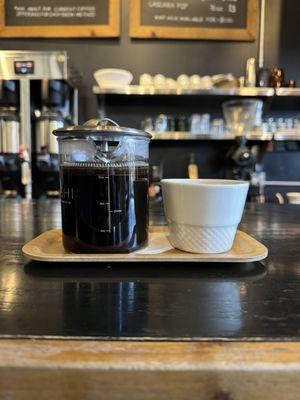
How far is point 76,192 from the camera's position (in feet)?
1.41

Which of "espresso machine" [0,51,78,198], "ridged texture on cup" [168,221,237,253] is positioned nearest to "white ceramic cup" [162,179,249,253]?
"ridged texture on cup" [168,221,237,253]

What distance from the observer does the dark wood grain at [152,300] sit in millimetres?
263

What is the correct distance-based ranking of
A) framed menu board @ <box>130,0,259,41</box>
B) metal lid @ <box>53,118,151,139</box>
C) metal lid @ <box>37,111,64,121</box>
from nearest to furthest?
1. metal lid @ <box>53,118,151,139</box>
2. metal lid @ <box>37,111,64,121</box>
3. framed menu board @ <box>130,0,259,41</box>

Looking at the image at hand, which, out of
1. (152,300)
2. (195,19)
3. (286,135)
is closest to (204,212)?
(152,300)

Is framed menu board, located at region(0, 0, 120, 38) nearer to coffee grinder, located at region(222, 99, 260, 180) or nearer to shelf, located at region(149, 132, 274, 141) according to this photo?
shelf, located at region(149, 132, 274, 141)

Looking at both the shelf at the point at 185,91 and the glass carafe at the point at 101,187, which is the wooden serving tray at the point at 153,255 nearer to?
the glass carafe at the point at 101,187

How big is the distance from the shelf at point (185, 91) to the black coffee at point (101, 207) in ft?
6.02

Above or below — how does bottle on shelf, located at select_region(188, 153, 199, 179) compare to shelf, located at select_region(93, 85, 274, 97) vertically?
below

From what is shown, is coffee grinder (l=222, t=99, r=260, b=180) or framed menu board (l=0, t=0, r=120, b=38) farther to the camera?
framed menu board (l=0, t=0, r=120, b=38)

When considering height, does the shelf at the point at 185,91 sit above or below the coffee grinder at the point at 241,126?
above

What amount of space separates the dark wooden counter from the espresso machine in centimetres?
184

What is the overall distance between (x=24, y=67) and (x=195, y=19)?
117 cm

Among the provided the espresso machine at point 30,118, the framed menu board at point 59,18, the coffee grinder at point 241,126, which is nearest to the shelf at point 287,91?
the coffee grinder at point 241,126

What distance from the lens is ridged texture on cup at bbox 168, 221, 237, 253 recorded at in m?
0.45
